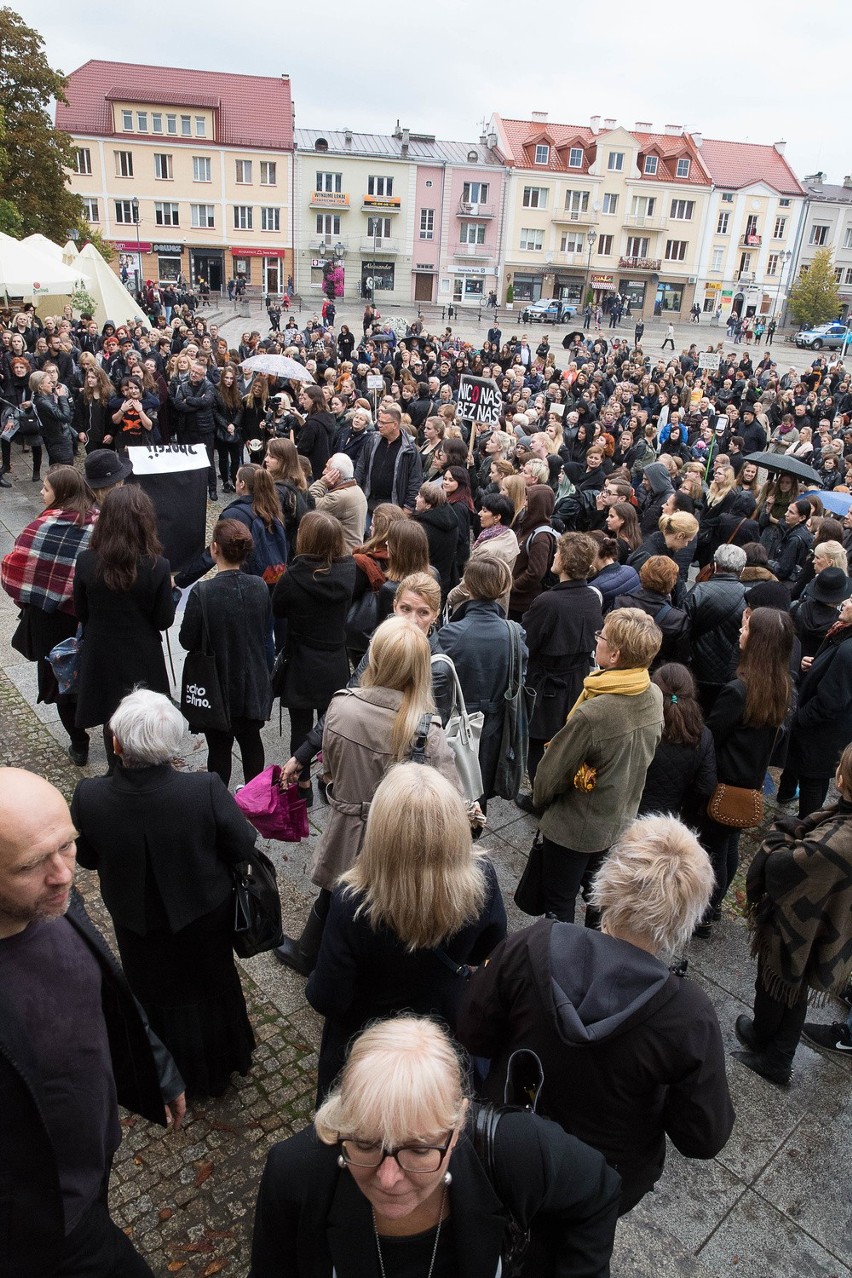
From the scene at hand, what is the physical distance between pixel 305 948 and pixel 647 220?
218 feet

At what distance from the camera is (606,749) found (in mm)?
3463

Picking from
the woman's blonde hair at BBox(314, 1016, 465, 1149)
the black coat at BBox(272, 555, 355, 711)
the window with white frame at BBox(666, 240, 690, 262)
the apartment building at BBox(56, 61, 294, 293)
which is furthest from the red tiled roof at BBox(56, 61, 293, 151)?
the woman's blonde hair at BBox(314, 1016, 465, 1149)

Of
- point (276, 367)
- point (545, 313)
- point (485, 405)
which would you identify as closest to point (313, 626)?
point (485, 405)

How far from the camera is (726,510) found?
841 cm

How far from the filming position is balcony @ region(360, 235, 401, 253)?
182ft

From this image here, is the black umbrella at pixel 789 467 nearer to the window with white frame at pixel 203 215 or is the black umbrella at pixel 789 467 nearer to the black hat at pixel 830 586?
the black hat at pixel 830 586

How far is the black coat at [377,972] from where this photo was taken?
7.43 feet

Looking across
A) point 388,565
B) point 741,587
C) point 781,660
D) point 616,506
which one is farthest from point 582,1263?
point 616,506

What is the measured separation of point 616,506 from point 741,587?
154 centimetres

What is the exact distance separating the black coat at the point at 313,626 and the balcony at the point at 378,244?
189 feet

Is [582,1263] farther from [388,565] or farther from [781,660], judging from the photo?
[388,565]

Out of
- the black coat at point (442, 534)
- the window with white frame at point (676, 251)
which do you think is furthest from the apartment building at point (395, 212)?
the black coat at point (442, 534)

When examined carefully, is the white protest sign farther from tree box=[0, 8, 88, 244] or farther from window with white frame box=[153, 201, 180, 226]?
window with white frame box=[153, 201, 180, 226]

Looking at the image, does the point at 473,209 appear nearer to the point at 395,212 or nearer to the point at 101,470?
the point at 395,212
